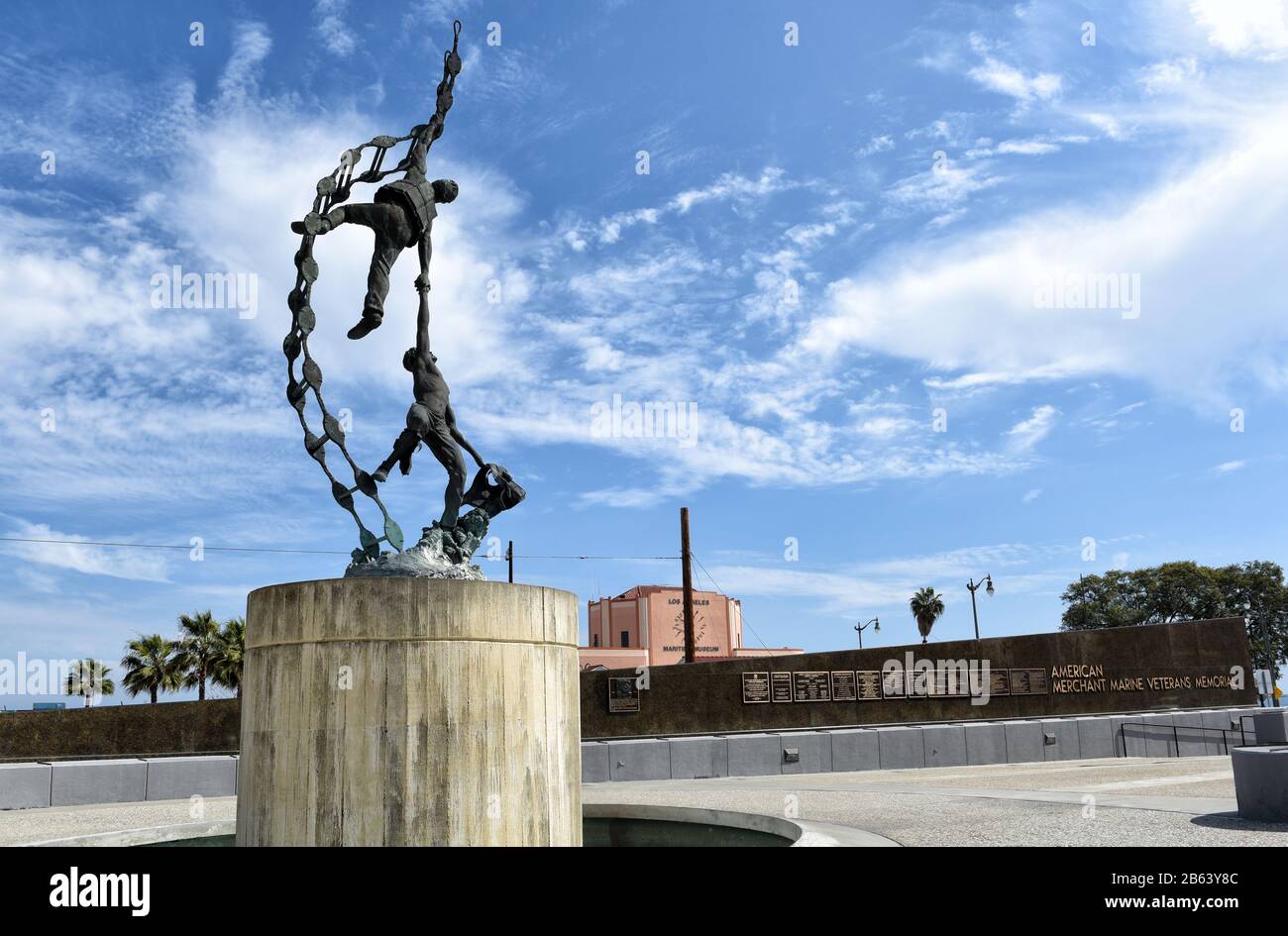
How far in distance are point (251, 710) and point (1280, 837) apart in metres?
8.51

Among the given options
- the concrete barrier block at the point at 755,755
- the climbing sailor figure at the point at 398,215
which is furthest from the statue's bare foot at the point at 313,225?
the concrete barrier block at the point at 755,755

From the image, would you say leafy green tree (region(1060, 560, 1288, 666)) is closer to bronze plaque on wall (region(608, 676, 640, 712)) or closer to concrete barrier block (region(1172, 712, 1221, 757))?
concrete barrier block (region(1172, 712, 1221, 757))

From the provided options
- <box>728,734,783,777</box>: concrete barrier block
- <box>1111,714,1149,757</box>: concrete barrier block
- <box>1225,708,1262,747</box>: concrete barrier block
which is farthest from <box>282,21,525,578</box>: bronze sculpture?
<box>1225,708,1262,747</box>: concrete barrier block

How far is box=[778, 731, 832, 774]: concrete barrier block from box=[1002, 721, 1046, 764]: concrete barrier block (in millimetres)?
4005

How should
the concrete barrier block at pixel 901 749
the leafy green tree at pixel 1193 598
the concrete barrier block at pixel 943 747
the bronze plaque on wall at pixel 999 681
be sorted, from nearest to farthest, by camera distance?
the concrete barrier block at pixel 901 749
the concrete barrier block at pixel 943 747
the bronze plaque on wall at pixel 999 681
the leafy green tree at pixel 1193 598

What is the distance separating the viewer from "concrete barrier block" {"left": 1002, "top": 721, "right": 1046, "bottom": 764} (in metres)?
20.1

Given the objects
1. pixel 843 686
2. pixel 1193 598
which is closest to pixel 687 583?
pixel 843 686

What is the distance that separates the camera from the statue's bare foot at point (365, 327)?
8.90 meters

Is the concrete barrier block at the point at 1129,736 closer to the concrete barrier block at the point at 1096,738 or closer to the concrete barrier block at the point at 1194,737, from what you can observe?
the concrete barrier block at the point at 1096,738

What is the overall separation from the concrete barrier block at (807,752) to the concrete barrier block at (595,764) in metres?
3.52
